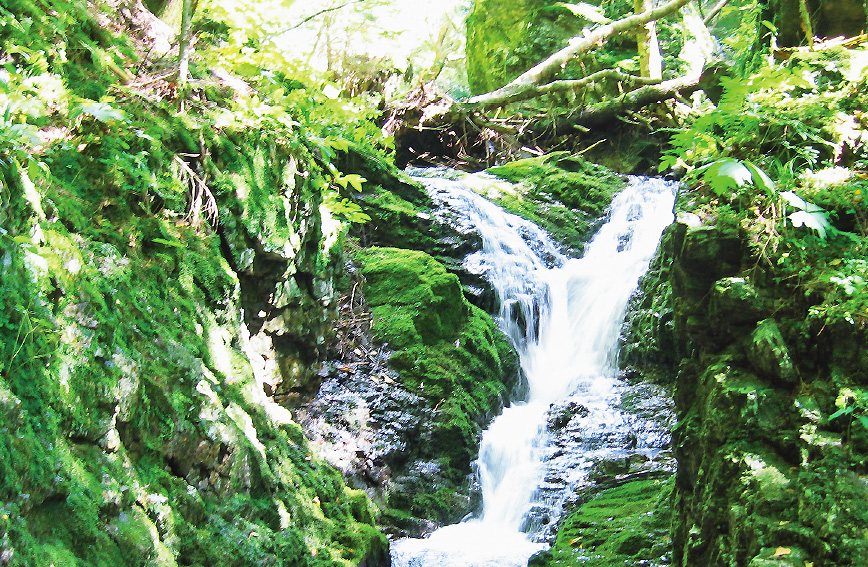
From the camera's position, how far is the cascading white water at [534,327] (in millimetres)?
5977

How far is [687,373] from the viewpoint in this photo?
452 centimetres

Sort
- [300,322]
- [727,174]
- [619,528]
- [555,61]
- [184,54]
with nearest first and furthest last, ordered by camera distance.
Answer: [727,174] < [184,54] < [619,528] < [300,322] < [555,61]

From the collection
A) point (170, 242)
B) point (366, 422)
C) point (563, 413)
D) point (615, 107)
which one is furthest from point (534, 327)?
point (615, 107)

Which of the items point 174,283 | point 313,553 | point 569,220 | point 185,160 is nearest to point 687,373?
point 313,553

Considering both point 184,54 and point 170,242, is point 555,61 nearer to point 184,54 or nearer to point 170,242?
point 184,54

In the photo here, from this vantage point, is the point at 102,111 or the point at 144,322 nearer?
the point at 102,111

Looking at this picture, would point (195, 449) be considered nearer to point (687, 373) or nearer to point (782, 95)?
point (687, 373)

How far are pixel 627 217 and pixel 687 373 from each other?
7419 mm

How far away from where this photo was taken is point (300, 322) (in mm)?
6086

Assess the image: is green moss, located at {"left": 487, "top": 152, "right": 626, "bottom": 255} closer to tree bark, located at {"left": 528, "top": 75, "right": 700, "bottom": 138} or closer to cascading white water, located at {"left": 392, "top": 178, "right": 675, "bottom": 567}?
cascading white water, located at {"left": 392, "top": 178, "right": 675, "bottom": 567}

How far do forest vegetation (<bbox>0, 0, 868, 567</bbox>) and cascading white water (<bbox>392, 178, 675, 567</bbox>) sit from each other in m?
0.36

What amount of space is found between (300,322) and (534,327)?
4.06 meters

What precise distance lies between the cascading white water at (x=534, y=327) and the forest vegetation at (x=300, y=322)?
360mm

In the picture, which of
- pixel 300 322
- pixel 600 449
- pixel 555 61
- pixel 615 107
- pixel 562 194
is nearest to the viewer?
pixel 300 322
